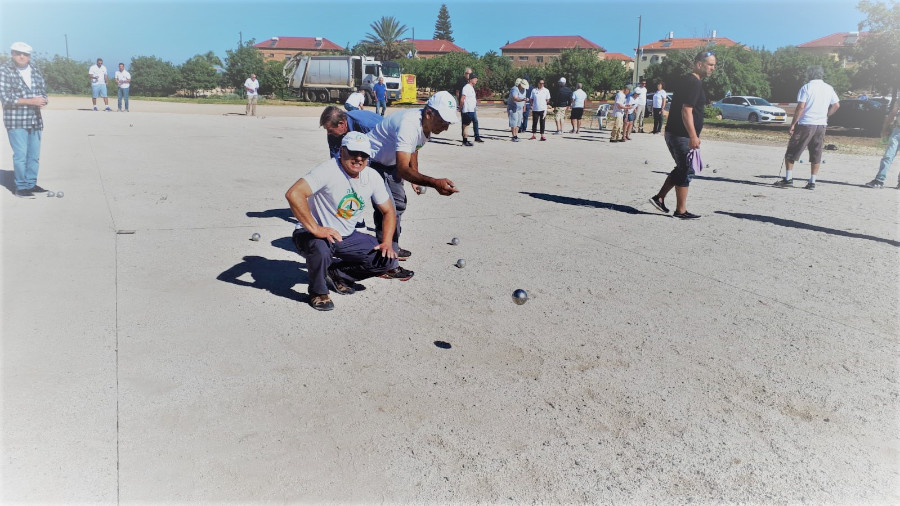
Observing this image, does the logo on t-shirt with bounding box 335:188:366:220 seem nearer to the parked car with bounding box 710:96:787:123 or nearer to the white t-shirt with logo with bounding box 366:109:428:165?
the white t-shirt with logo with bounding box 366:109:428:165

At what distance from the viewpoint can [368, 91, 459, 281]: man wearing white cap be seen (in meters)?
5.34

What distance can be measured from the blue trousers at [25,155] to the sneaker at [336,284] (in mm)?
5888

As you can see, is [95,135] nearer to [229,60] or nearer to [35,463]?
→ [35,463]

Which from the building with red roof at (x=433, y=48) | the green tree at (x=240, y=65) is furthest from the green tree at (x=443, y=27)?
the green tree at (x=240, y=65)

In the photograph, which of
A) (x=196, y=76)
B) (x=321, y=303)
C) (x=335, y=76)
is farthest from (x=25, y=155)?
(x=196, y=76)

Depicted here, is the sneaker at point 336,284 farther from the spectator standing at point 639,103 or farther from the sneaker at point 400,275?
the spectator standing at point 639,103

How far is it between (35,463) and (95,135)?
16431 millimetres

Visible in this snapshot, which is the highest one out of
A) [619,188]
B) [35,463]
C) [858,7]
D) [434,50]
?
[434,50]

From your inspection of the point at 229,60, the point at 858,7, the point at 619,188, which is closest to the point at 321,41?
the point at 229,60

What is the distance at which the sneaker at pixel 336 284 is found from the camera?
5320 millimetres

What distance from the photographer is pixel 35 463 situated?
2885mm

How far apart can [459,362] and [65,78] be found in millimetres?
63593

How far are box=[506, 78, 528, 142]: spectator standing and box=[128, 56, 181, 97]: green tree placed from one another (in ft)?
157

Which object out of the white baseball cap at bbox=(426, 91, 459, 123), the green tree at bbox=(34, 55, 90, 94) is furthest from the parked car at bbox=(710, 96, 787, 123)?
the green tree at bbox=(34, 55, 90, 94)
